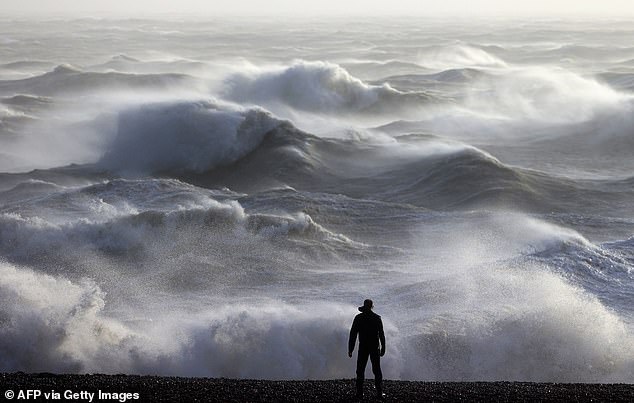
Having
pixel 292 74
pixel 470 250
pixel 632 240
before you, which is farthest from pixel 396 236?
pixel 292 74

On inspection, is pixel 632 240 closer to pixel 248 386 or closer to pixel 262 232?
pixel 262 232

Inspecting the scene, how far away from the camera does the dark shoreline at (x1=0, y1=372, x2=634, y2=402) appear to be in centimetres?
930

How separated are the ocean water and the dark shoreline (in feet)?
4.81

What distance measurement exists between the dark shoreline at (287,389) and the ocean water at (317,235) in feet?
4.81

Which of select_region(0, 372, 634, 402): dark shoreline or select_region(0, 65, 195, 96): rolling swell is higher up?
select_region(0, 65, 195, 96): rolling swell

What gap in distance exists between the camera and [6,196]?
21.8 meters

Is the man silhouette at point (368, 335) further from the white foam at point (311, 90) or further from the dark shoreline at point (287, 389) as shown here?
the white foam at point (311, 90)

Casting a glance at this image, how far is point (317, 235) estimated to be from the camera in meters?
17.9

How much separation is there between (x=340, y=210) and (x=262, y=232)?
337 centimetres

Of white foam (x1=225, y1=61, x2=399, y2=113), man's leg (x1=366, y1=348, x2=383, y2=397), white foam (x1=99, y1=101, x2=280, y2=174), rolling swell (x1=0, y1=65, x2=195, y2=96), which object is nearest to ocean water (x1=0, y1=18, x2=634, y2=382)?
white foam (x1=99, y1=101, x2=280, y2=174)

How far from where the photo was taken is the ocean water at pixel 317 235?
11992 mm

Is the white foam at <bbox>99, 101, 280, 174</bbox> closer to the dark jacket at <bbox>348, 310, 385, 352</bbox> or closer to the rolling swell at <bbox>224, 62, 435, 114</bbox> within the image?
the rolling swell at <bbox>224, 62, 435, 114</bbox>

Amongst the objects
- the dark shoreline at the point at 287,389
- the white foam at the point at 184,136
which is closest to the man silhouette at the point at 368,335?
the dark shoreline at the point at 287,389

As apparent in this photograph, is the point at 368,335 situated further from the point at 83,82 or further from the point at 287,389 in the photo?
the point at 83,82
